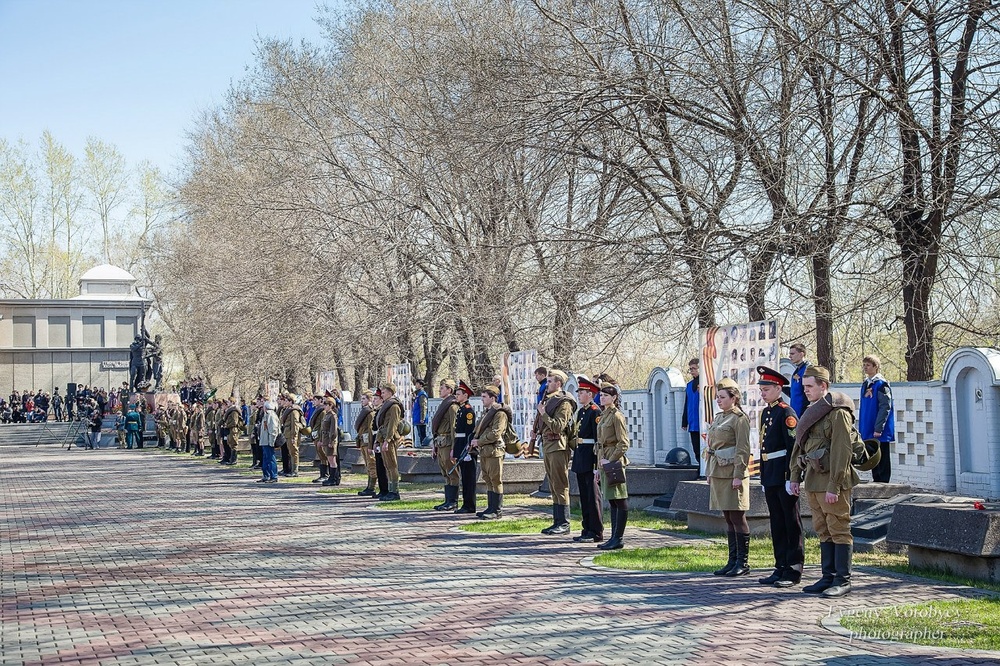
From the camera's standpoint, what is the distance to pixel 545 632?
840cm

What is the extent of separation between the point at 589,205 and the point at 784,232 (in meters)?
4.26

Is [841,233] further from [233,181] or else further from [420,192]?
[233,181]

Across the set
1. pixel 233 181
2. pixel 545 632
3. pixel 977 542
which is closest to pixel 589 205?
pixel 977 542

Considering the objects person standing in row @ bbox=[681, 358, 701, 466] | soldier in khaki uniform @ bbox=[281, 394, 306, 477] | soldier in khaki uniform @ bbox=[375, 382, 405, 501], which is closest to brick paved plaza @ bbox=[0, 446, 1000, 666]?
soldier in khaki uniform @ bbox=[375, 382, 405, 501]

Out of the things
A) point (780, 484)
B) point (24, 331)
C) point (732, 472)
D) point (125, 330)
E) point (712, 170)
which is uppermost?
point (125, 330)

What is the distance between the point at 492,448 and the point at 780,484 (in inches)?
270

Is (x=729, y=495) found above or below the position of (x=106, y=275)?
below

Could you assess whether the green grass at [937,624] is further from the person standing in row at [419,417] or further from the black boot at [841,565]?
the person standing in row at [419,417]

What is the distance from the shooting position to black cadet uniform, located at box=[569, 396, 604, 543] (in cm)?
1403

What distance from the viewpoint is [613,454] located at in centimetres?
1330

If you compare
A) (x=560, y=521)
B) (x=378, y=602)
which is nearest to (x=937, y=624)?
(x=378, y=602)

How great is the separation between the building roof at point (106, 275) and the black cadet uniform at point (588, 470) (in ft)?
247

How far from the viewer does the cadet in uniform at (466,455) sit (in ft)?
59.2

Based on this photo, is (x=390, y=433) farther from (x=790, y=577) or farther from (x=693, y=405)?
(x=790, y=577)
